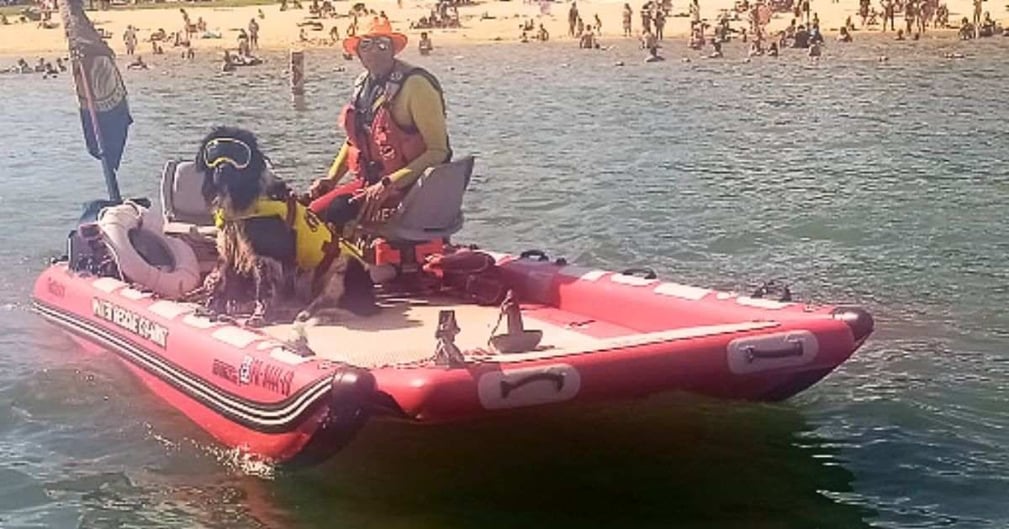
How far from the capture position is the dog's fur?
8.51 metres

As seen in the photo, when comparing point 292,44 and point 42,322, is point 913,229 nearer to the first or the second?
point 42,322

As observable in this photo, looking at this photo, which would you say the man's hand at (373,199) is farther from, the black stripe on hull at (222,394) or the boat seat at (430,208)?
the black stripe on hull at (222,394)

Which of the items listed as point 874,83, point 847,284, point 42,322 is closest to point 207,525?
point 42,322

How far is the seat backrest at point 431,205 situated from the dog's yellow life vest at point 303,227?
26.7 inches

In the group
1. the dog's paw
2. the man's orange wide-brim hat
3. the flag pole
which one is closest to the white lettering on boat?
the dog's paw

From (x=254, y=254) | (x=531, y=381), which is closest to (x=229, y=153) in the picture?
(x=254, y=254)

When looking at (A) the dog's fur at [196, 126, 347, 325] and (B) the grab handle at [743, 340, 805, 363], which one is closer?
(B) the grab handle at [743, 340, 805, 363]

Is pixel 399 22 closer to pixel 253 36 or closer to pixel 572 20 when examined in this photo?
pixel 253 36

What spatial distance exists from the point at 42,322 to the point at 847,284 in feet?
19.3

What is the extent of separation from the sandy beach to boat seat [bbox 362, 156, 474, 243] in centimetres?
2860

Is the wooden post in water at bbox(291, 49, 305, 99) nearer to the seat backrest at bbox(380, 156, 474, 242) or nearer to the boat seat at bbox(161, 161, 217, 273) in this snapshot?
the boat seat at bbox(161, 161, 217, 273)

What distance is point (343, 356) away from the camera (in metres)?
8.09

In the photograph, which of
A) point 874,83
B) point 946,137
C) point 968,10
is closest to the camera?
point 946,137

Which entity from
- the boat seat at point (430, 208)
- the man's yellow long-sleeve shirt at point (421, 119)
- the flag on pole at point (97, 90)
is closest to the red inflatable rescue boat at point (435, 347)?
the boat seat at point (430, 208)
